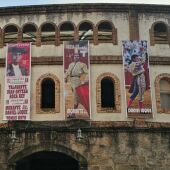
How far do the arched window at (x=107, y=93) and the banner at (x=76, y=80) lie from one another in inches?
37.0

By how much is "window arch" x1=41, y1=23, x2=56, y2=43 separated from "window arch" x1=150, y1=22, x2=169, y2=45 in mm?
4752

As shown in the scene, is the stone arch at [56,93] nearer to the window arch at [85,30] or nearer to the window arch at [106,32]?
the window arch at [85,30]

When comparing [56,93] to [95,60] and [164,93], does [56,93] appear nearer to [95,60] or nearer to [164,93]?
[95,60]

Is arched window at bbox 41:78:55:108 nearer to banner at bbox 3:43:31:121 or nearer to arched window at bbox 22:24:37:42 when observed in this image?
banner at bbox 3:43:31:121

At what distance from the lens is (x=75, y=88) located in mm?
21031

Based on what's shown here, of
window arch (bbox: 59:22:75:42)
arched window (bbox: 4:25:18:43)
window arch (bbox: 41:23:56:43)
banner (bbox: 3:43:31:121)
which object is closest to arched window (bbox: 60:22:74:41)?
window arch (bbox: 59:22:75:42)

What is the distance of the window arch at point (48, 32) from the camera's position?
22125mm

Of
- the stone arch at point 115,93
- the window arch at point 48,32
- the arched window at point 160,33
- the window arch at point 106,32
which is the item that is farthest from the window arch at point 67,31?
the arched window at point 160,33

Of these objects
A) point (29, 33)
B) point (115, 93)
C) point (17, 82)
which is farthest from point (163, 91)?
point (29, 33)

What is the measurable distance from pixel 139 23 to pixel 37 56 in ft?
17.1

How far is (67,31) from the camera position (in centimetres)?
2238

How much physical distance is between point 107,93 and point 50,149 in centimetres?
388

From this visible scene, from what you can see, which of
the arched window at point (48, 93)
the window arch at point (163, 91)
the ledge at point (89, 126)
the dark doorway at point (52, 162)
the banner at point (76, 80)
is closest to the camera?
the ledge at point (89, 126)

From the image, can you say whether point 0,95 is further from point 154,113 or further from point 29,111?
point 154,113
